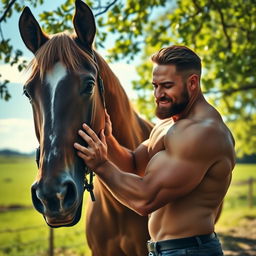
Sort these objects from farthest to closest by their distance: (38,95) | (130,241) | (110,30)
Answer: (110,30) < (130,241) < (38,95)

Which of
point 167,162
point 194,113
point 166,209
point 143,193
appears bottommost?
point 166,209

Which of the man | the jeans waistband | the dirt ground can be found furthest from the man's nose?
the dirt ground

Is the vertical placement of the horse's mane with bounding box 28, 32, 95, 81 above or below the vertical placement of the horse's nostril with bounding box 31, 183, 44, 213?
above

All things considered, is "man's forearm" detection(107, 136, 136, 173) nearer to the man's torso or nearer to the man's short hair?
the man's torso

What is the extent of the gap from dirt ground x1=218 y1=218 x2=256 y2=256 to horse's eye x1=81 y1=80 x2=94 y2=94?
7.65 metres

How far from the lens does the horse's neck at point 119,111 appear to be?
3316mm

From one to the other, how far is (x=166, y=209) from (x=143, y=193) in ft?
0.91

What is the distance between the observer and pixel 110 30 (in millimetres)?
7043

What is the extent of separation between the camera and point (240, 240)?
35.5 feet

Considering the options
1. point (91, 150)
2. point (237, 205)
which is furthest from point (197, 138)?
point (237, 205)

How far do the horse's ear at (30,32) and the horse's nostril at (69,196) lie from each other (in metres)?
1.05

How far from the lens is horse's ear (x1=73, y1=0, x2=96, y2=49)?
2793 mm

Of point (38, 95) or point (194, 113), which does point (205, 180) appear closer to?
point (194, 113)

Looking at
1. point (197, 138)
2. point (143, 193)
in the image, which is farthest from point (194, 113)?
point (143, 193)
